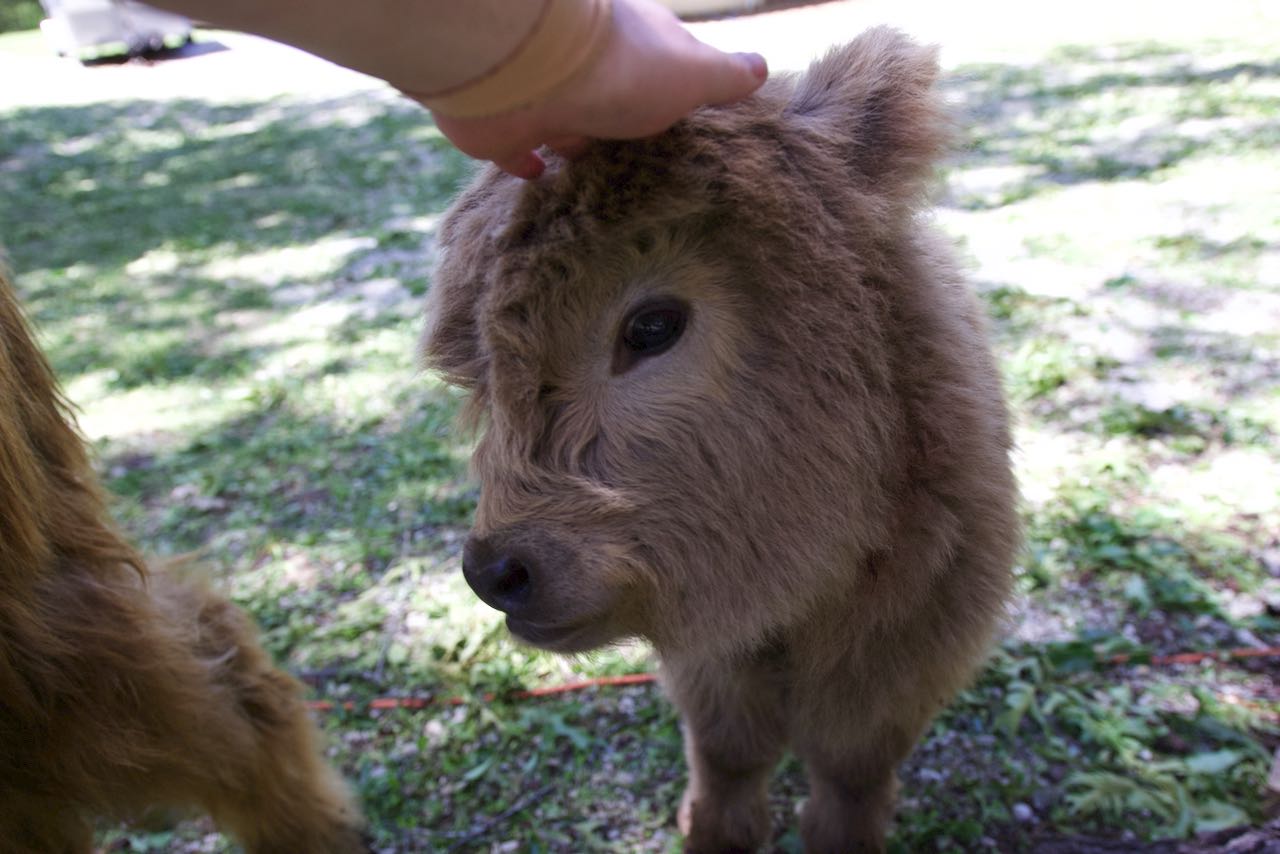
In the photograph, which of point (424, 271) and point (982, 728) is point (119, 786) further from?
point (424, 271)

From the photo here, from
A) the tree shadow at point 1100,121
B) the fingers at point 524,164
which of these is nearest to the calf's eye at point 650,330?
the fingers at point 524,164

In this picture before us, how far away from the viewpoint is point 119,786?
7.15 feet

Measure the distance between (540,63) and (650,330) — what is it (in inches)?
25.4

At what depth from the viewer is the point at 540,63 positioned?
4.59 feet

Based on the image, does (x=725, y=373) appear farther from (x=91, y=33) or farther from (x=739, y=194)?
(x=91, y=33)

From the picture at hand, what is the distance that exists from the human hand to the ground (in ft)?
2.44

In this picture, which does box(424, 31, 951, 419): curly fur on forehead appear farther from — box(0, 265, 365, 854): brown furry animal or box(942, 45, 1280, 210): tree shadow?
box(942, 45, 1280, 210): tree shadow

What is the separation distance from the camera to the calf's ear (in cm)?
192

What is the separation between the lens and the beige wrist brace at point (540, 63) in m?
1.36

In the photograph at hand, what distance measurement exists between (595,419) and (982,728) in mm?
2069

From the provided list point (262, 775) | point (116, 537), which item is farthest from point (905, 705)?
point (116, 537)

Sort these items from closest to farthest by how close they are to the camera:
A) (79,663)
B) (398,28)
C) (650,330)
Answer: (398,28) → (650,330) → (79,663)

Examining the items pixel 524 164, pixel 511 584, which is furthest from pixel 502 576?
pixel 524 164

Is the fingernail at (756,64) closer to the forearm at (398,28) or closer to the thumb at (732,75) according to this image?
the thumb at (732,75)
